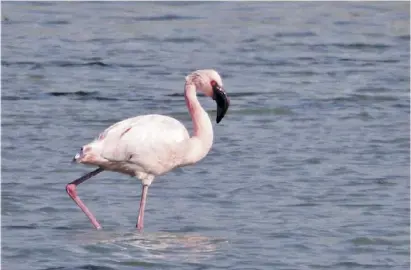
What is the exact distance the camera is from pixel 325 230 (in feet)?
27.0

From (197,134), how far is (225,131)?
2.80 m

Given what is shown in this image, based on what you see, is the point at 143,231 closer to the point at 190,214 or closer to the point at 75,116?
the point at 190,214

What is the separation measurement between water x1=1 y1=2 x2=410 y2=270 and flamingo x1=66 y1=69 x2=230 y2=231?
302 mm

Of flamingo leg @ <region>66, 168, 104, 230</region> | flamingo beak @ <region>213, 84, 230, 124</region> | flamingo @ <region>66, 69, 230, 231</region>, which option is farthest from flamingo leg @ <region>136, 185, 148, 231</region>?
flamingo beak @ <region>213, 84, 230, 124</region>

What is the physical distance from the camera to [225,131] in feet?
37.8

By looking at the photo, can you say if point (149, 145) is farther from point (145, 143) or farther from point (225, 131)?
point (225, 131)

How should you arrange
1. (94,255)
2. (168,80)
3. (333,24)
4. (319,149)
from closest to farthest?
(94,255)
(319,149)
(168,80)
(333,24)

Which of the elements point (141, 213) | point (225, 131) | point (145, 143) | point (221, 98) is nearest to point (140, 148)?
point (145, 143)

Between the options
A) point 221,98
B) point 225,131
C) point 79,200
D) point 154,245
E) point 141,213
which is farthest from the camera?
point 225,131

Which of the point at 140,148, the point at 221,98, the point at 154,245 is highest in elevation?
the point at 221,98

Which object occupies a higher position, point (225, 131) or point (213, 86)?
point (213, 86)

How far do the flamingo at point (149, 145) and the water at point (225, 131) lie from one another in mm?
302

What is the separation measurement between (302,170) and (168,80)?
13.7 ft

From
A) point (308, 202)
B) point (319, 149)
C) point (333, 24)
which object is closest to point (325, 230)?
point (308, 202)
